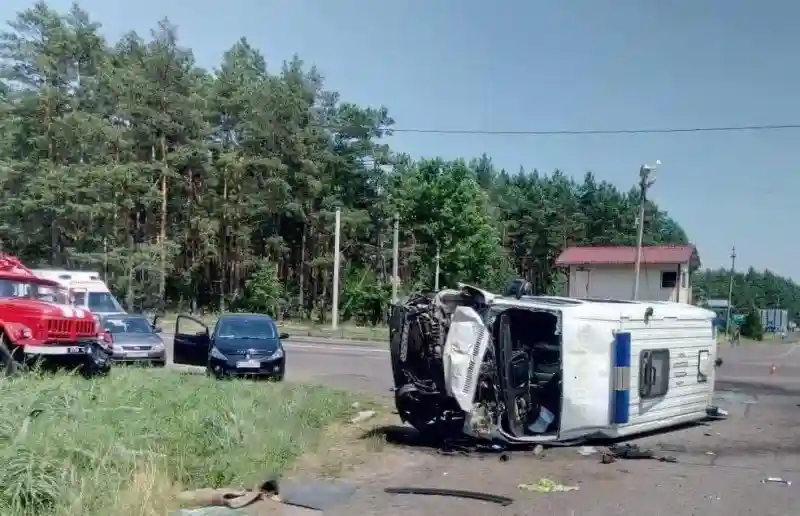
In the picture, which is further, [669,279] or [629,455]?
[669,279]

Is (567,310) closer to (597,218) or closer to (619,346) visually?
(619,346)

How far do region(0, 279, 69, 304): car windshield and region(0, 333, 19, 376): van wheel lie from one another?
1234 mm

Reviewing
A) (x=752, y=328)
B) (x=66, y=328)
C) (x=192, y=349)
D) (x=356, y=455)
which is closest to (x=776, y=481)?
(x=356, y=455)

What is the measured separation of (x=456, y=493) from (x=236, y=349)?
981cm

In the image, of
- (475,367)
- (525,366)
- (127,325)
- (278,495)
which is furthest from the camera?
(127,325)

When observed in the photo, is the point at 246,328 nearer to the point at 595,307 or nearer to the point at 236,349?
the point at 236,349

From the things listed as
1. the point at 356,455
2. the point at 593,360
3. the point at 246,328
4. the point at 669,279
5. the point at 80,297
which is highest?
the point at 669,279

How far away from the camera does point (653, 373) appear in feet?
38.8

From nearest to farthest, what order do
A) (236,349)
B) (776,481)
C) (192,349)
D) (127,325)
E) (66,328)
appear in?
1. (776,481)
2. (66,328)
3. (236,349)
4. (192,349)
5. (127,325)

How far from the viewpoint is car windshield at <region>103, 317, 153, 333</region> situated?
20.2 meters

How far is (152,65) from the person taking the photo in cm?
5181

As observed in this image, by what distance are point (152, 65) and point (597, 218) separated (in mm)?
55461

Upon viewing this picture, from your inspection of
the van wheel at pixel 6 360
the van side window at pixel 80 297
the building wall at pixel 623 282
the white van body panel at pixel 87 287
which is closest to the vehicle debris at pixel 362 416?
the van wheel at pixel 6 360

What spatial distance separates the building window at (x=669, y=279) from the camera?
178ft
